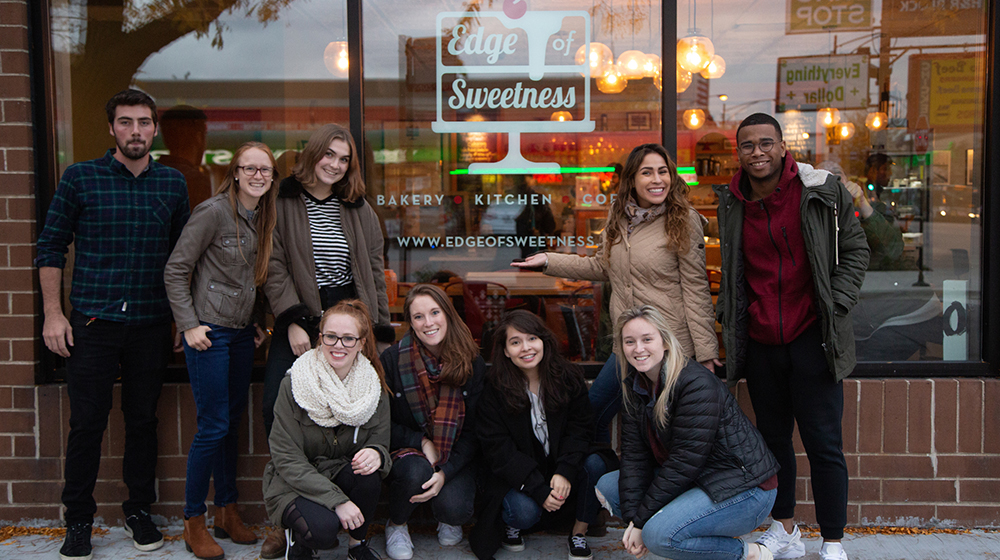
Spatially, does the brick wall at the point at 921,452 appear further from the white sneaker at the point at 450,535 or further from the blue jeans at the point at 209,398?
the blue jeans at the point at 209,398

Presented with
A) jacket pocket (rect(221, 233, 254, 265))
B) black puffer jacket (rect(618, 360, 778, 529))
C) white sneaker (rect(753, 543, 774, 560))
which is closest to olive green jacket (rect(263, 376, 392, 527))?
jacket pocket (rect(221, 233, 254, 265))

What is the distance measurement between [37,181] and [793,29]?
4.58 m

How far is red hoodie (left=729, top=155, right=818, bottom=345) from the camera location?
3039 mm

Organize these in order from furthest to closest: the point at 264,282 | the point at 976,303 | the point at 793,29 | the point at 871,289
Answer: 1. the point at 793,29
2. the point at 871,289
3. the point at 976,303
4. the point at 264,282

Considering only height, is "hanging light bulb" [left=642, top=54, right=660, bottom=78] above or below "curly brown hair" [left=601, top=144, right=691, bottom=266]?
above

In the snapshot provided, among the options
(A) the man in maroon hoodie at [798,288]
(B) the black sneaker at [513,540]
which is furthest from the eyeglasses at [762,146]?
(B) the black sneaker at [513,540]

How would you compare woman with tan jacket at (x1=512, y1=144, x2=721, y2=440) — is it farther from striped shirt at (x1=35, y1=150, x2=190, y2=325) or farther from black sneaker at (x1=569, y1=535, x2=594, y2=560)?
striped shirt at (x1=35, y1=150, x2=190, y2=325)

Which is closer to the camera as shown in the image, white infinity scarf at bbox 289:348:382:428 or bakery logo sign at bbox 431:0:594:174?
white infinity scarf at bbox 289:348:382:428

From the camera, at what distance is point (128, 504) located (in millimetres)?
3455

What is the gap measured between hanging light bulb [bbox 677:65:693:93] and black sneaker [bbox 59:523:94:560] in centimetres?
384

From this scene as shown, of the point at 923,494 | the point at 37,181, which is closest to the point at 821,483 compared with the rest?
the point at 923,494

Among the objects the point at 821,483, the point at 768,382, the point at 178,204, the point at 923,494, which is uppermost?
the point at 178,204

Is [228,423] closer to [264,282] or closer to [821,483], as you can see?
[264,282]

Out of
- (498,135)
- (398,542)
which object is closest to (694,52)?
(498,135)
